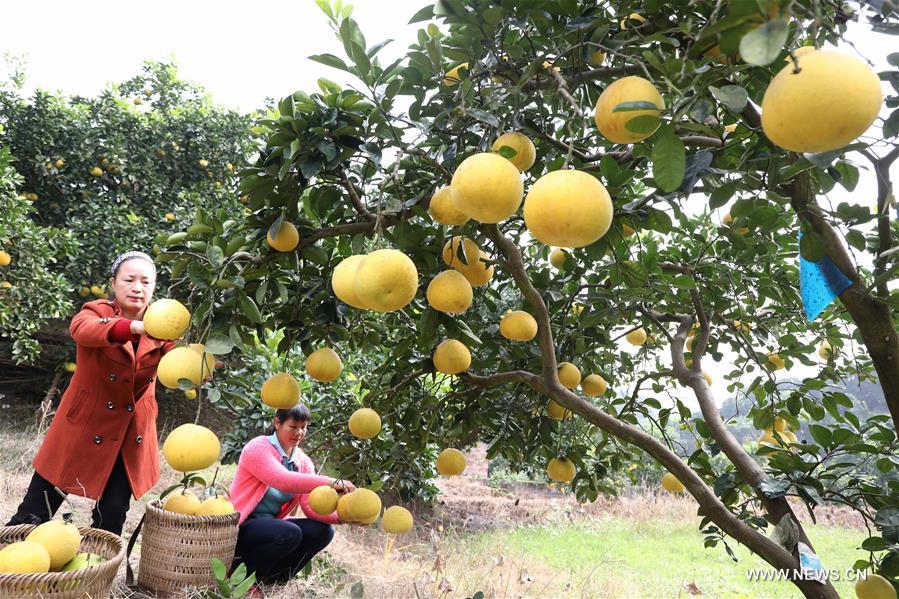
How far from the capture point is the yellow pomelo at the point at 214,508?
244 cm

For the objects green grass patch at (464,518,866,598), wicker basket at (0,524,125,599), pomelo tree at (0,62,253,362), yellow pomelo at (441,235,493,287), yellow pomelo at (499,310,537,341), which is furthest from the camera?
pomelo tree at (0,62,253,362)

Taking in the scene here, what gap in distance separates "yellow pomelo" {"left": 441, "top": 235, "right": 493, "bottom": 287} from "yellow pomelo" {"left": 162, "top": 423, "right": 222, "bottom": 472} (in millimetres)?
703

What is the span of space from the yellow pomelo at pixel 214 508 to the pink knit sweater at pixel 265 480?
288 millimetres

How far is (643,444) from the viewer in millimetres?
1838

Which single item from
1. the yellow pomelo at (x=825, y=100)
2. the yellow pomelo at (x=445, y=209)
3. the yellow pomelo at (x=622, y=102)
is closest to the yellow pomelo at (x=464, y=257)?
the yellow pomelo at (x=445, y=209)

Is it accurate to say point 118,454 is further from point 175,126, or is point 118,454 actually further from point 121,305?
point 175,126

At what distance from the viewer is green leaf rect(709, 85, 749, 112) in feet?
2.51

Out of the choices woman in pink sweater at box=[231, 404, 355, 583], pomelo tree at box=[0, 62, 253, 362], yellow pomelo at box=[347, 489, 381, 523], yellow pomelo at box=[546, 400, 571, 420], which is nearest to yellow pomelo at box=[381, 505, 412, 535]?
yellow pomelo at box=[347, 489, 381, 523]

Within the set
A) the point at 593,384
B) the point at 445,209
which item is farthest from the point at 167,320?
the point at 593,384

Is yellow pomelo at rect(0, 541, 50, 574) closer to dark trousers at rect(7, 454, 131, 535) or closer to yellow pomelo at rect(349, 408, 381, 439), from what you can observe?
dark trousers at rect(7, 454, 131, 535)

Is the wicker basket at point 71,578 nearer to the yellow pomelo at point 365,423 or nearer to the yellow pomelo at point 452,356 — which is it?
the yellow pomelo at point 365,423

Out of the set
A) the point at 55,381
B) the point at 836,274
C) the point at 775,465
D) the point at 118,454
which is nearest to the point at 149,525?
the point at 118,454

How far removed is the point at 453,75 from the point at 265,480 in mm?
2207

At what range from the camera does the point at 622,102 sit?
2.81 ft
